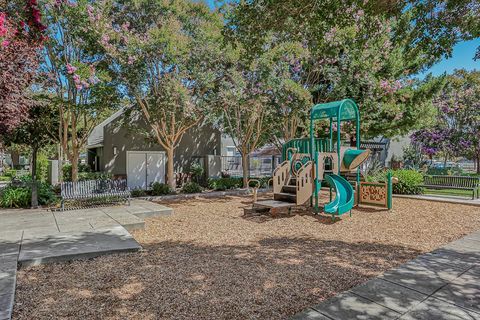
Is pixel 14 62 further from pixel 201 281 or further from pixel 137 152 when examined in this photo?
pixel 137 152

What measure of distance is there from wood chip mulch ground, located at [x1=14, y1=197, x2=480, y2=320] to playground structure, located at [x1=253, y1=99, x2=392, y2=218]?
0.75m

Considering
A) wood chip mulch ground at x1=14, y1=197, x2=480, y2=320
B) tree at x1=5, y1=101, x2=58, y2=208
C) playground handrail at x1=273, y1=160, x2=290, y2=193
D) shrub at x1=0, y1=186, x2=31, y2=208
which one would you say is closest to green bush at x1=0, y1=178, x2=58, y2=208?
shrub at x1=0, y1=186, x2=31, y2=208

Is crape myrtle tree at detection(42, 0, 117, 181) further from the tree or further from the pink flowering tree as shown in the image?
the pink flowering tree

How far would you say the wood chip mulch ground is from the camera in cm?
342

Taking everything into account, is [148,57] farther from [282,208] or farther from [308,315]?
[308,315]

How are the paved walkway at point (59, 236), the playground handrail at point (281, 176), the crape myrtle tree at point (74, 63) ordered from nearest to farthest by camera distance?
the paved walkway at point (59, 236)
the playground handrail at point (281, 176)
the crape myrtle tree at point (74, 63)

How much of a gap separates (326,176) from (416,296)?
17.8 feet

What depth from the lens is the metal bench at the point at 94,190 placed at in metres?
9.96

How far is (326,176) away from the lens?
8805 mm

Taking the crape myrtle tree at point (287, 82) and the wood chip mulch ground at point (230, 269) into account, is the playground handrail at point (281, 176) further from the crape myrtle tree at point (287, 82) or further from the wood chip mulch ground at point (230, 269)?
the crape myrtle tree at point (287, 82)

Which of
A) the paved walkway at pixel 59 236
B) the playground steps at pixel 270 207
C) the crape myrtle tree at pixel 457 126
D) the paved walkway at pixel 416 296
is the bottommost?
the paved walkway at pixel 416 296

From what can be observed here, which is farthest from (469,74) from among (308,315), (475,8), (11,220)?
(11,220)

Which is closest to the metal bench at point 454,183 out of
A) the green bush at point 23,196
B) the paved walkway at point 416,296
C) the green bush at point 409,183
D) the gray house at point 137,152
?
the green bush at point 409,183

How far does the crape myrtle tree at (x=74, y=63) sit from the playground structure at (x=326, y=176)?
7388 mm
